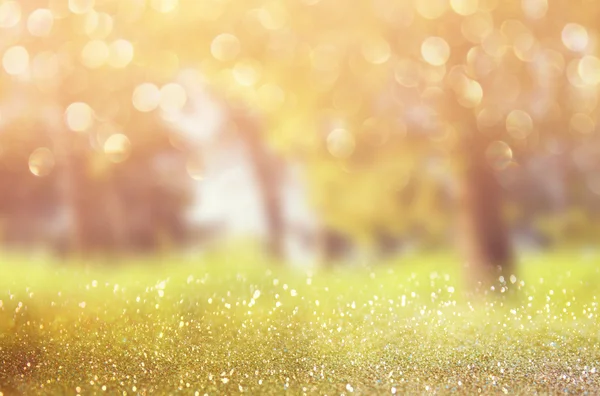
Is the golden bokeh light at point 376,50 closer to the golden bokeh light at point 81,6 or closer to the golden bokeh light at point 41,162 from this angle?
the golden bokeh light at point 81,6

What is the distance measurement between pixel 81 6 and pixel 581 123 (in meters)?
2.49

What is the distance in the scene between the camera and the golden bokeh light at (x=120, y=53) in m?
3.01

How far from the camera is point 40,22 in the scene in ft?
9.96

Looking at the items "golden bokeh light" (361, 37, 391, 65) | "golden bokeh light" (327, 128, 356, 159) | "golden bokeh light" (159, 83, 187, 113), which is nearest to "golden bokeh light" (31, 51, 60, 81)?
"golden bokeh light" (159, 83, 187, 113)

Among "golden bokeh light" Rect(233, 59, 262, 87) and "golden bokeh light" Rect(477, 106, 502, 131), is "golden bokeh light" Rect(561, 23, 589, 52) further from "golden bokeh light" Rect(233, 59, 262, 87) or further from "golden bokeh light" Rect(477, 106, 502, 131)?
"golden bokeh light" Rect(233, 59, 262, 87)

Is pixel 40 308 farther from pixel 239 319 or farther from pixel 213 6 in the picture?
pixel 213 6

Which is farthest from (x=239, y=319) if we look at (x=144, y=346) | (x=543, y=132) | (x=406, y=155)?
(x=543, y=132)

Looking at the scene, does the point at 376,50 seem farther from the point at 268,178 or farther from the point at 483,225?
the point at 483,225

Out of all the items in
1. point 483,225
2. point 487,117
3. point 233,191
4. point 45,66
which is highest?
point 45,66

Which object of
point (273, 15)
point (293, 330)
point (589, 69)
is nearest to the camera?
point (293, 330)

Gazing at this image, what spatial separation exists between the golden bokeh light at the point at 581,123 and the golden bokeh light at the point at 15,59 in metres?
2.69

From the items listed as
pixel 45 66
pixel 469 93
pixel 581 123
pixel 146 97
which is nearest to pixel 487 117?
pixel 469 93

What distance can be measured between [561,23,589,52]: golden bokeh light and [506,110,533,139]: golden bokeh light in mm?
405

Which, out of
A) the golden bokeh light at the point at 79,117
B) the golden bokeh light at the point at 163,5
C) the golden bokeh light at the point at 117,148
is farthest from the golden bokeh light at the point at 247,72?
the golden bokeh light at the point at 79,117
